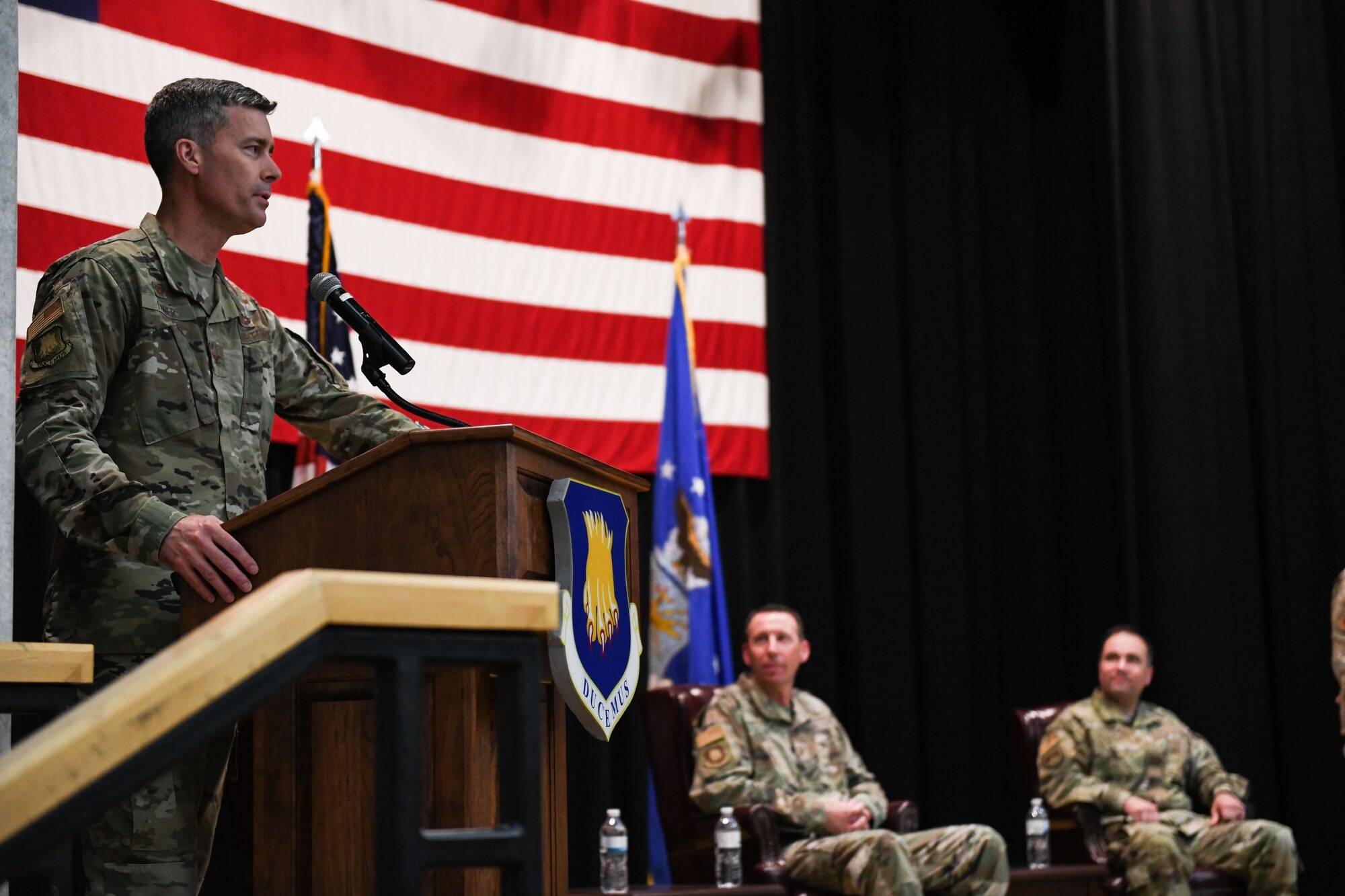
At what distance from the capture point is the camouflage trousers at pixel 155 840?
69.9 inches

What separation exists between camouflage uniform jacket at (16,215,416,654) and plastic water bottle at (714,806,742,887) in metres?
2.59

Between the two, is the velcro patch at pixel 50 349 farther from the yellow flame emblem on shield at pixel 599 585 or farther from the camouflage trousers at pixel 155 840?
the yellow flame emblem on shield at pixel 599 585

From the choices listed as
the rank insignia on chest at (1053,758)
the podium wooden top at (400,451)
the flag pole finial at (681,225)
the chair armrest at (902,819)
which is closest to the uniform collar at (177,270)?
the podium wooden top at (400,451)

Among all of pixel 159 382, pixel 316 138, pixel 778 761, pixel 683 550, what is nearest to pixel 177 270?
pixel 159 382

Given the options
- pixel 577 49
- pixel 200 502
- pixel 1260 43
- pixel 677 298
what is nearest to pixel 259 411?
pixel 200 502

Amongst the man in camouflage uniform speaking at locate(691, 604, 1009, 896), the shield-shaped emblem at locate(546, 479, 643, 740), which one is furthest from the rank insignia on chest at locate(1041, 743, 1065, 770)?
the shield-shaped emblem at locate(546, 479, 643, 740)

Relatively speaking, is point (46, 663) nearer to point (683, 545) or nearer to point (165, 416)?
point (165, 416)

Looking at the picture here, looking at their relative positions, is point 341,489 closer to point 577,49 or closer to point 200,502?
point 200,502

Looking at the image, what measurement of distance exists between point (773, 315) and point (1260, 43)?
7.40 ft

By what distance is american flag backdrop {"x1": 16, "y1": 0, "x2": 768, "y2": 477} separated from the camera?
4590 mm

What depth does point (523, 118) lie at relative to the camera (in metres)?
5.83

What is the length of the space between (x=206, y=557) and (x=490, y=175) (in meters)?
4.11

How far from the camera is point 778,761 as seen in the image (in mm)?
4723

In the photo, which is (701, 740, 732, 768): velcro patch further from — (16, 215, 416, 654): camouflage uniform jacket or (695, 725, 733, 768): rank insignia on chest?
(16, 215, 416, 654): camouflage uniform jacket
